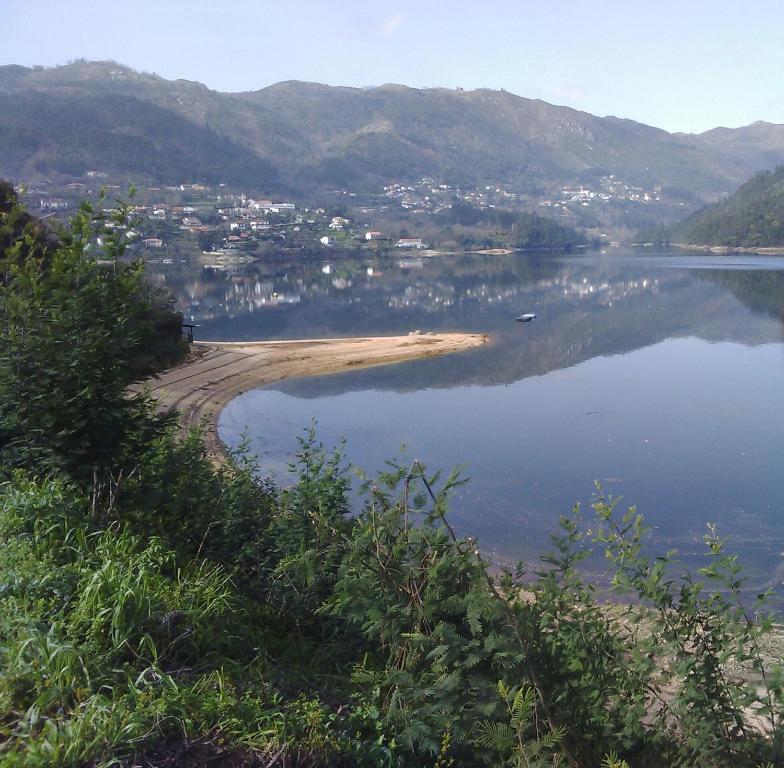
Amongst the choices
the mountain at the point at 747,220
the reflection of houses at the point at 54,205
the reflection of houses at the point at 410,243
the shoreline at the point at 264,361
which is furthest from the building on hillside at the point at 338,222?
the shoreline at the point at 264,361

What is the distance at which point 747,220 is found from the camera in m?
92.5

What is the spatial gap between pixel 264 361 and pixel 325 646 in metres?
25.1

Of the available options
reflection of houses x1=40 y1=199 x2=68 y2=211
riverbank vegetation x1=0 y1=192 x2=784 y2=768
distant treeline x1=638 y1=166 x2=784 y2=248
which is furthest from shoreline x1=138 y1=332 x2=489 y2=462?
distant treeline x1=638 y1=166 x2=784 y2=248

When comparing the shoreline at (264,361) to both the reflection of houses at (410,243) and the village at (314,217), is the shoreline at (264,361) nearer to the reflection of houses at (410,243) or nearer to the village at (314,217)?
the village at (314,217)

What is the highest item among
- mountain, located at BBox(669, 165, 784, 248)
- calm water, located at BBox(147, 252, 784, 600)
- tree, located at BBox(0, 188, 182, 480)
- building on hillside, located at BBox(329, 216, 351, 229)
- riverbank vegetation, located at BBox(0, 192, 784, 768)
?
building on hillside, located at BBox(329, 216, 351, 229)

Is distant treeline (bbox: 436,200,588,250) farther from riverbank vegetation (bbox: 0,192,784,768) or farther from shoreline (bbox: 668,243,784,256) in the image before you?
riverbank vegetation (bbox: 0,192,784,768)

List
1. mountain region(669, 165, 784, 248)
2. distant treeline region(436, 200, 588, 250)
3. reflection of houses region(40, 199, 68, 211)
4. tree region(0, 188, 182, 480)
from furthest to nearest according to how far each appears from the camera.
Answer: distant treeline region(436, 200, 588, 250) < mountain region(669, 165, 784, 248) < reflection of houses region(40, 199, 68, 211) < tree region(0, 188, 182, 480)

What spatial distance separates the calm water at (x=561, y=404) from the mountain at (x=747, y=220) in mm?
41938

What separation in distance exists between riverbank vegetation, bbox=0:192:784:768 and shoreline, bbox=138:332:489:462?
1386 cm

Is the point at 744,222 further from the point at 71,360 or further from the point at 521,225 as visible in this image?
the point at 71,360

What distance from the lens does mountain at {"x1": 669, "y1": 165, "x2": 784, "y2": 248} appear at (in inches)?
3494

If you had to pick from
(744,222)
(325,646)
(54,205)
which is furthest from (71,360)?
(744,222)

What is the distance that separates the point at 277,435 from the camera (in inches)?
744

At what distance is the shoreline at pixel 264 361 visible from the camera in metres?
22.0
